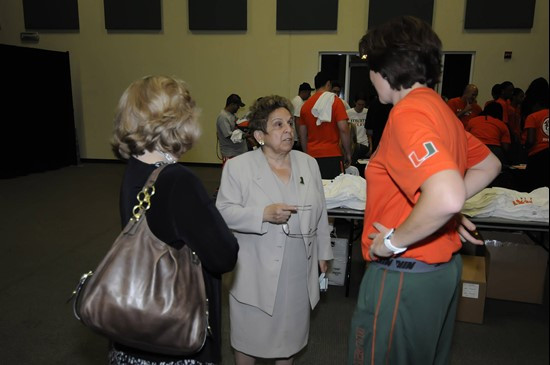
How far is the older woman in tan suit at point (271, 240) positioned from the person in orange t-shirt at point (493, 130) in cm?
365

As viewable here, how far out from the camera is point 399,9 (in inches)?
323

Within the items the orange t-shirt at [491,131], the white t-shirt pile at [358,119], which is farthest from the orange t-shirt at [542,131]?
the white t-shirt pile at [358,119]

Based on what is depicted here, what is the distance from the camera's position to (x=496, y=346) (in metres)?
2.68

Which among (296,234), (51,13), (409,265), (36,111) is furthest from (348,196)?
(51,13)

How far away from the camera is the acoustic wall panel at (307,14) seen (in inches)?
335

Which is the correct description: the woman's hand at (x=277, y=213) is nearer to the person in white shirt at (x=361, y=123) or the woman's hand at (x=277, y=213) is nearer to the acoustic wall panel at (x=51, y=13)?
the person in white shirt at (x=361, y=123)

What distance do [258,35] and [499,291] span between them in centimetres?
727

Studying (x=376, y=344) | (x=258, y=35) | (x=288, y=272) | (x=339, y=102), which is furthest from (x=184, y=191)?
(x=258, y=35)

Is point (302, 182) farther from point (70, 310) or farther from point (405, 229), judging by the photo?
point (70, 310)

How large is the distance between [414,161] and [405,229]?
0.60ft

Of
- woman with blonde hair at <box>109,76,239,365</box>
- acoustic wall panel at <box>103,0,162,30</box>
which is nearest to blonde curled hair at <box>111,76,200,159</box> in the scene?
woman with blonde hair at <box>109,76,239,365</box>

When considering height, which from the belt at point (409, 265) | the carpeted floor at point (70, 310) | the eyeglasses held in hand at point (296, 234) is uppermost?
the belt at point (409, 265)

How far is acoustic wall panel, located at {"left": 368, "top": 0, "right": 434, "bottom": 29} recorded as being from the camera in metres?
8.13

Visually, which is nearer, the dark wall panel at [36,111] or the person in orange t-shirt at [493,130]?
the person in orange t-shirt at [493,130]
